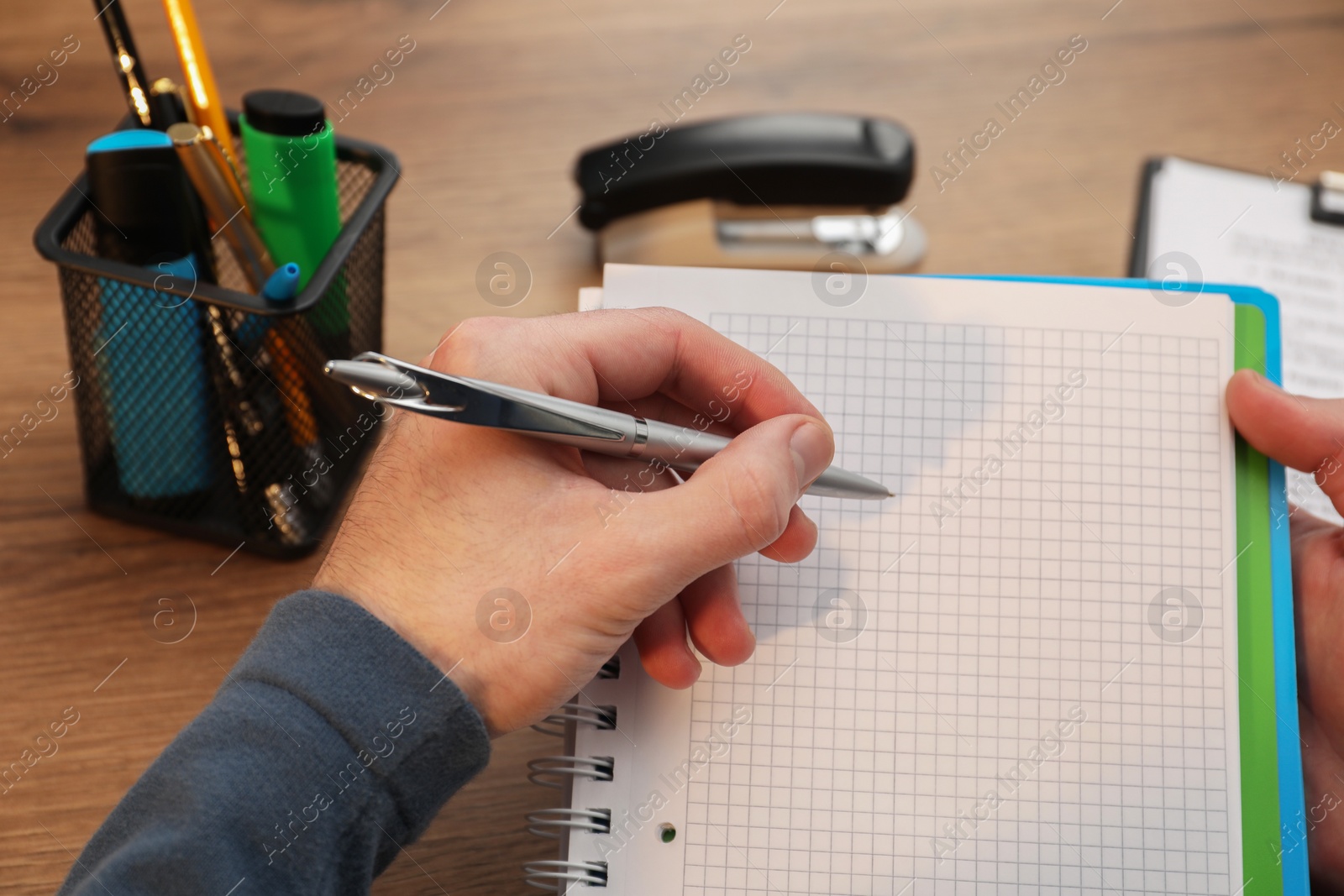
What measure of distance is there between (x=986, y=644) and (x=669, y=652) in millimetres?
177

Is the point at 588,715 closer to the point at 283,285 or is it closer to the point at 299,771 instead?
the point at 299,771

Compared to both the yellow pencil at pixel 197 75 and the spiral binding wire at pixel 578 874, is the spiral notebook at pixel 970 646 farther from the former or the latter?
the yellow pencil at pixel 197 75

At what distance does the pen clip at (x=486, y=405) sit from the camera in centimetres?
46

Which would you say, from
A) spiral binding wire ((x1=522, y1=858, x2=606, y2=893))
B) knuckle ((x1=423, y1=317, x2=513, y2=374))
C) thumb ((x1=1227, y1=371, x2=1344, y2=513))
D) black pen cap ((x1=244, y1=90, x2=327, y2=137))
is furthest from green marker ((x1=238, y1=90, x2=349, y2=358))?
thumb ((x1=1227, y1=371, x2=1344, y2=513))

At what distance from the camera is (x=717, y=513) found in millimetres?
479

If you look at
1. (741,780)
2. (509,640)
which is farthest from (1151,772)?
(509,640)

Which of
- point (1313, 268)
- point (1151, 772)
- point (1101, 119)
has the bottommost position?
point (1151, 772)

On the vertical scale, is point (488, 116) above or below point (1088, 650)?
above

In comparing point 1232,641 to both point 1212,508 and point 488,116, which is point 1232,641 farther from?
point 488,116

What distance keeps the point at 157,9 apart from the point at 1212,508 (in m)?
0.92

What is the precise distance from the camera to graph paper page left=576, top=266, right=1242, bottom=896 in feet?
1.73

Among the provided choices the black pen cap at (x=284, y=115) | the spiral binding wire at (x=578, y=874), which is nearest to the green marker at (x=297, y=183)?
the black pen cap at (x=284, y=115)

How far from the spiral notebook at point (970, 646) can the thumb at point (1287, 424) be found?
2 centimetres

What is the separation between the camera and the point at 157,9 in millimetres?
881
